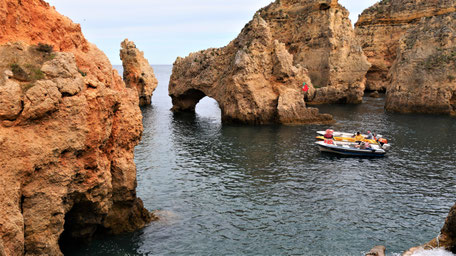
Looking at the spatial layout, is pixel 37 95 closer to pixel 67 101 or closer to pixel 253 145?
pixel 67 101

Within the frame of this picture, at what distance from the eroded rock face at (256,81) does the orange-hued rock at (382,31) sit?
59489mm

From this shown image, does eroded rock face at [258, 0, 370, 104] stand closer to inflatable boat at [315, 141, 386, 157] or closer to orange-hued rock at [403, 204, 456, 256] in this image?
inflatable boat at [315, 141, 386, 157]

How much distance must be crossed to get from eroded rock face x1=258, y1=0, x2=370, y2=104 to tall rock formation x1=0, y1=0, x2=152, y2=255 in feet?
239

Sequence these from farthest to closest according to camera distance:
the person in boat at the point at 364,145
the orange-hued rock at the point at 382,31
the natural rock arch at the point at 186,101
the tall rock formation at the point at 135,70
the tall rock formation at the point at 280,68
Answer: the orange-hued rock at the point at 382,31 → the tall rock formation at the point at 135,70 → the natural rock arch at the point at 186,101 → the tall rock formation at the point at 280,68 → the person in boat at the point at 364,145

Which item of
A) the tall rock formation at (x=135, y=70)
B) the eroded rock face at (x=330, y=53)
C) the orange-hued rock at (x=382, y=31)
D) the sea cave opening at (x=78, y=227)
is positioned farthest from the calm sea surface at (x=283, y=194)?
the orange-hued rock at (x=382, y=31)

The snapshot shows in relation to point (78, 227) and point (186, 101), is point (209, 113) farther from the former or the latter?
point (78, 227)

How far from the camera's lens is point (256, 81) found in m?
61.1

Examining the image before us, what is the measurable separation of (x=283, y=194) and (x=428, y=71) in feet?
176

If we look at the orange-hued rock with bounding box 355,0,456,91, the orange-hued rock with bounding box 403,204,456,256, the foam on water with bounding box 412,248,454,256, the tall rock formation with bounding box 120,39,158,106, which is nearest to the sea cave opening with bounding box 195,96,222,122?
the tall rock formation with bounding box 120,39,158,106

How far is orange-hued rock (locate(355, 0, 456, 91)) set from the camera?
344 ft

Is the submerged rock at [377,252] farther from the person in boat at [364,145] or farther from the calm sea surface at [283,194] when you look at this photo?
the person in boat at [364,145]

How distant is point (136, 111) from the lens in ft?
77.9

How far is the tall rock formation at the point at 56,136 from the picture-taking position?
49.5 feet

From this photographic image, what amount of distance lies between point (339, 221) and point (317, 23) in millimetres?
74209
